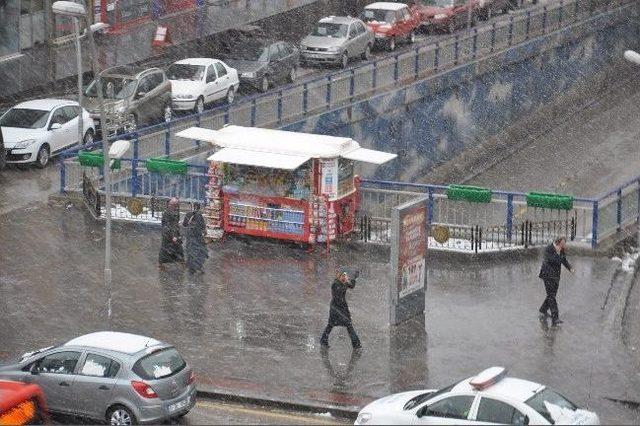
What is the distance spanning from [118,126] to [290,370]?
53.5 feet

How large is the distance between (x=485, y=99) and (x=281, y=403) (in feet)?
94.0

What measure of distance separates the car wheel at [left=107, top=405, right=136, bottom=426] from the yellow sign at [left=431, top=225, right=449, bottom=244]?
1052 centimetres

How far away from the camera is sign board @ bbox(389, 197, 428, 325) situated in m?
24.8

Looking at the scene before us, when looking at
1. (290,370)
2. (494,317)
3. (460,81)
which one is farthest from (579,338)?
(460,81)

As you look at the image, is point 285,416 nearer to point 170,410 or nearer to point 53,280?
point 170,410

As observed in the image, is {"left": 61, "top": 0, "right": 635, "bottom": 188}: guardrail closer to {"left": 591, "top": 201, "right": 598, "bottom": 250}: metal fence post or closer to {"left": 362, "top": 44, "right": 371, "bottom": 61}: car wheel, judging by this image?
{"left": 362, "top": 44, "right": 371, "bottom": 61}: car wheel

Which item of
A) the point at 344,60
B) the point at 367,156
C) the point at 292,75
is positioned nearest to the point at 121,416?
the point at 367,156

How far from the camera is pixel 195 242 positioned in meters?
27.5

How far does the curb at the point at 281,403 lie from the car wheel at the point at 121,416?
211cm

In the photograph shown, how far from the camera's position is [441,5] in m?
55.2

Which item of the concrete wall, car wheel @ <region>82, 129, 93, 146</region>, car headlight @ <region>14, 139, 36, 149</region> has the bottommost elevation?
the concrete wall

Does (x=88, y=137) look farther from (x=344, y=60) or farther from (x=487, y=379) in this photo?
(x=487, y=379)

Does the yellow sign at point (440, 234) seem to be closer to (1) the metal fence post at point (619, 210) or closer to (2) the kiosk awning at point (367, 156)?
(2) the kiosk awning at point (367, 156)

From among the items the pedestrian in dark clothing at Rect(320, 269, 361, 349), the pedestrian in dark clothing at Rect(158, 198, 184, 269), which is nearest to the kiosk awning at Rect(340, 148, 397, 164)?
the pedestrian in dark clothing at Rect(158, 198, 184, 269)
